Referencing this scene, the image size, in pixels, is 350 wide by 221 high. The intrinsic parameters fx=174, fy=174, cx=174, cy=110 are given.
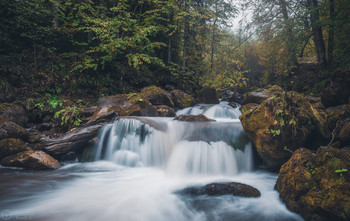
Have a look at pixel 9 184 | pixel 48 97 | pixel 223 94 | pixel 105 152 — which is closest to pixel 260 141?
pixel 105 152

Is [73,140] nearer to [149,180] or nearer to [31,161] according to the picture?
[31,161]

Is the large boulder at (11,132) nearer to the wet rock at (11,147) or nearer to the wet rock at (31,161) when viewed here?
the wet rock at (11,147)

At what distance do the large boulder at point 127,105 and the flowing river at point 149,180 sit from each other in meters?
1.24

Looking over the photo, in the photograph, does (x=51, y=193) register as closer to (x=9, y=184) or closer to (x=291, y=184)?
(x=9, y=184)

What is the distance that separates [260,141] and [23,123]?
8.00 metres

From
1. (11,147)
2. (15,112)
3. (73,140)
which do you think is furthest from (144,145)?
(15,112)

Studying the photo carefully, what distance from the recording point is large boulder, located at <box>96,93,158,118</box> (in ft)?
23.8

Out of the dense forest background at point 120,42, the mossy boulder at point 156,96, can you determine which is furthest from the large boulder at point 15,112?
the mossy boulder at point 156,96

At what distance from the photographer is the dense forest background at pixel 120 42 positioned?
7.59 meters

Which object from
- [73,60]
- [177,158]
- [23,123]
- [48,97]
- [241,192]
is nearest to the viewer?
[241,192]

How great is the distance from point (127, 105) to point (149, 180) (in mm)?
3940

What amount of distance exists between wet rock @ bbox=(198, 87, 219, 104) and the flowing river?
767 centimetres

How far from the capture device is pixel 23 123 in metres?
6.41

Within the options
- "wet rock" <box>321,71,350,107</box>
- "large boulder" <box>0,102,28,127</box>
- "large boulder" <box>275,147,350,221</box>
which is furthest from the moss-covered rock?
"wet rock" <box>321,71,350,107</box>
